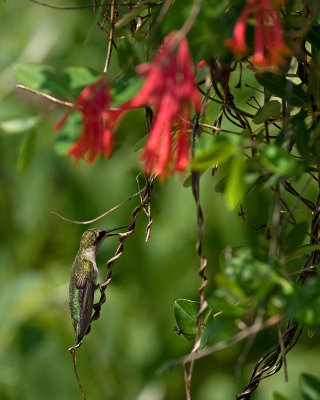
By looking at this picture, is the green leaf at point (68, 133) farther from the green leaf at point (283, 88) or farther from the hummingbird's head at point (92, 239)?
the hummingbird's head at point (92, 239)

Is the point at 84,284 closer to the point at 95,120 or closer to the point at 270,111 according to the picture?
the point at 270,111

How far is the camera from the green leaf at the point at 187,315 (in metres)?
1.05

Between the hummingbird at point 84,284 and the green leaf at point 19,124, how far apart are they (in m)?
0.52

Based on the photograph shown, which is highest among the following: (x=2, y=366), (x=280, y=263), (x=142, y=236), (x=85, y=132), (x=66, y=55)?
(x=85, y=132)

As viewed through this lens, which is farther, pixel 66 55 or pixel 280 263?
pixel 66 55

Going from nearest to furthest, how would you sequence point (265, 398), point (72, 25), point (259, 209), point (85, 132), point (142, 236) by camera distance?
1. point (85, 132)
2. point (259, 209)
3. point (265, 398)
4. point (142, 236)
5. point (72, 25)

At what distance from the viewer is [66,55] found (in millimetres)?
3451

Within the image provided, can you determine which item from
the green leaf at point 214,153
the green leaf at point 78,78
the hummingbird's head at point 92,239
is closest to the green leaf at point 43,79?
the green leaf at point 78,78

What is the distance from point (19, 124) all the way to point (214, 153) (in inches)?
8.8

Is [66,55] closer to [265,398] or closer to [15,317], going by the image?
[15,317]

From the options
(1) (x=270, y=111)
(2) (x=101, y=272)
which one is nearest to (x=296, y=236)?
(1) (x=270, y=111)

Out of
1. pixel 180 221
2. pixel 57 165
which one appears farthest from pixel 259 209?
pixel 57 165

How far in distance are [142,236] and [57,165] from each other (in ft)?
1.73

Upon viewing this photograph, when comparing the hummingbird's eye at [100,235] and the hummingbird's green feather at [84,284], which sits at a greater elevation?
the hummingbird's eye at [100,235]
